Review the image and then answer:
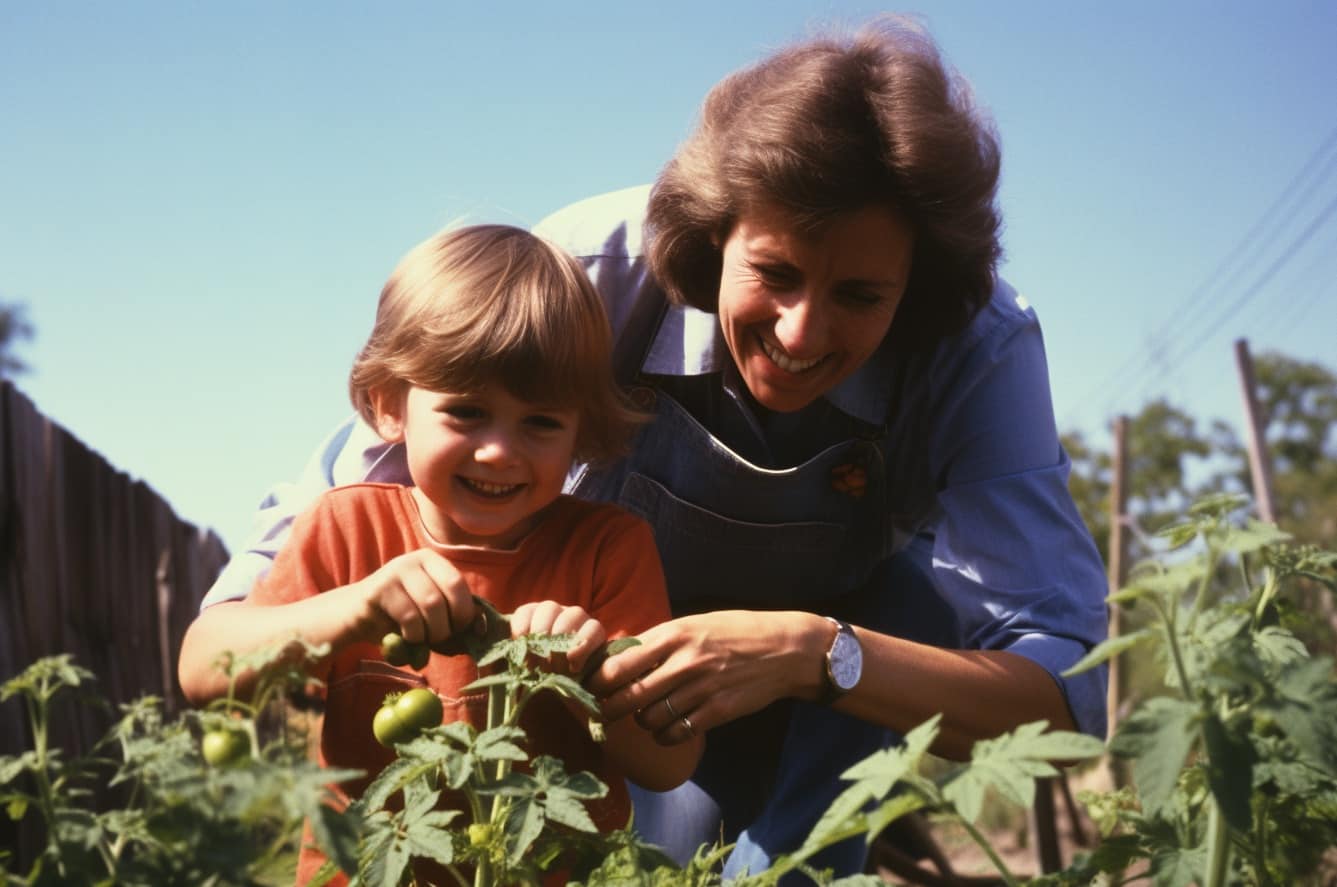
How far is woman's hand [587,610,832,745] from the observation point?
1743 mm

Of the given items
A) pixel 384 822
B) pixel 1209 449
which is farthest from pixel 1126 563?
pixel 1209 449

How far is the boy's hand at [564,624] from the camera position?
1.55 m

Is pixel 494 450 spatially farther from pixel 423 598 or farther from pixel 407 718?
pixel 407 718

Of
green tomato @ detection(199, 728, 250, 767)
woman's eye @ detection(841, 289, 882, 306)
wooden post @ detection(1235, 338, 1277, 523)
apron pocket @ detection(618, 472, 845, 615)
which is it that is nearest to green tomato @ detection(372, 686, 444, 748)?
green tomato @ detection(199, 728, 250, 767)

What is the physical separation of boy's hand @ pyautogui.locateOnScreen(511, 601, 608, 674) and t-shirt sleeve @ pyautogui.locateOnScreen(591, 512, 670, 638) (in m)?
0.47

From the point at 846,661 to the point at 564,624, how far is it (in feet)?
2.37

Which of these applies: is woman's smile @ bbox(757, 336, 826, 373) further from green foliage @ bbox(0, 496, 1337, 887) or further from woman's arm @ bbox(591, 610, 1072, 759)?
green foliage @ bbox(0, 496, 1337, 887)

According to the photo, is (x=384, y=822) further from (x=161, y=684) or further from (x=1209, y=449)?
(x=1209, y=449)

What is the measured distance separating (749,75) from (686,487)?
0.88 metres

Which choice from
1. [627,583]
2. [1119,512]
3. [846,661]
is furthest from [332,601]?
[1119,512]

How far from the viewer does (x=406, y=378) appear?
222cm

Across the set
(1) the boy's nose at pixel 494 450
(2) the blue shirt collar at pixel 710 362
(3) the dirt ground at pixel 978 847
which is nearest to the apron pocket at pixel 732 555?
(2) the blue shirt collar at pixel 710 362

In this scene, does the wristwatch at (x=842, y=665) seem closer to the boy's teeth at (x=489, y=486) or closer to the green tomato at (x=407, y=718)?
the boy's teeth at (x=489, y=486)

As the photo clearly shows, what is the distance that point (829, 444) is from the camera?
2.96 metres
